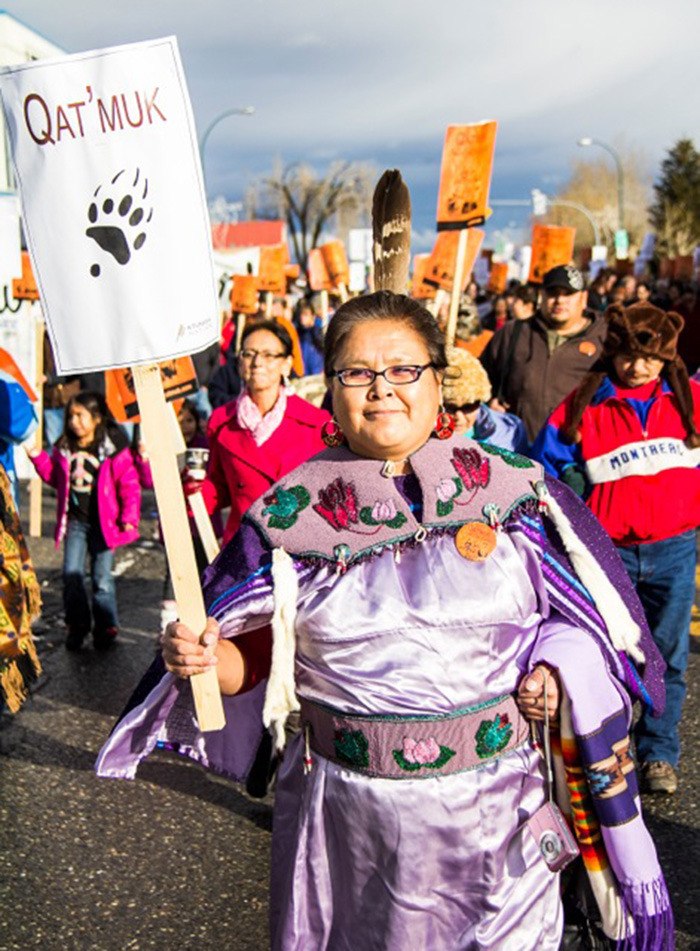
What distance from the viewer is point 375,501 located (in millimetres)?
2432

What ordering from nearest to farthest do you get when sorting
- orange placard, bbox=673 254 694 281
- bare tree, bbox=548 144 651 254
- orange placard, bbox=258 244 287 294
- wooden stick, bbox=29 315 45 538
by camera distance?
wooden stick, bbox=29 315 45 538 → orange placard, bbox=258 244 287 294 → orange placard, bbox=673 254 694 281 → bare tree, bbox=548 144 651 254

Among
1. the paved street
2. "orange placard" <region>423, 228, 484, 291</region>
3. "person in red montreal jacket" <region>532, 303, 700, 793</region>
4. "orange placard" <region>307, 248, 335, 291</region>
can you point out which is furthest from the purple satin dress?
"orange placard" <region>307, 248, 335, 291</region>

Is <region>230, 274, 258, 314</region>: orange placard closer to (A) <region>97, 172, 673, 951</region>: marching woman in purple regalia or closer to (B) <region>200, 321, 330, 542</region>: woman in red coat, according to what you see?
(B) <region>200, 321, 330, 542</region>: woman in red coat

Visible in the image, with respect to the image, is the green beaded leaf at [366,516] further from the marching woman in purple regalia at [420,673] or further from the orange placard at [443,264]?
the orange placard at [443,264]

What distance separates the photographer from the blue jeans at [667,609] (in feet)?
14.5

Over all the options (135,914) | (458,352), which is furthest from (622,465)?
(135,914)

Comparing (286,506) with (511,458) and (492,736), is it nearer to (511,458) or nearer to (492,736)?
(511,458)

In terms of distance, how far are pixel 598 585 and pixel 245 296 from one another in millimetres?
10371

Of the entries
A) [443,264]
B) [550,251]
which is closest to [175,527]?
[443,264]

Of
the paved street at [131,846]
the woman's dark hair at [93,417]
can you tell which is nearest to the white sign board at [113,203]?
the paved street at [131,846]

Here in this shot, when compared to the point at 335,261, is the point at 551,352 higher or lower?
lower

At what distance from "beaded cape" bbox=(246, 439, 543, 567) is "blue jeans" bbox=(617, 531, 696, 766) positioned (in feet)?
6.68

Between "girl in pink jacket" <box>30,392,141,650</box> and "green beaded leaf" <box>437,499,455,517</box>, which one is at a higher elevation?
"green beaded leaf" <box>437,499,455,517</box>

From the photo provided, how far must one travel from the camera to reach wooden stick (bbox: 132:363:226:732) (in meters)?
2.26
